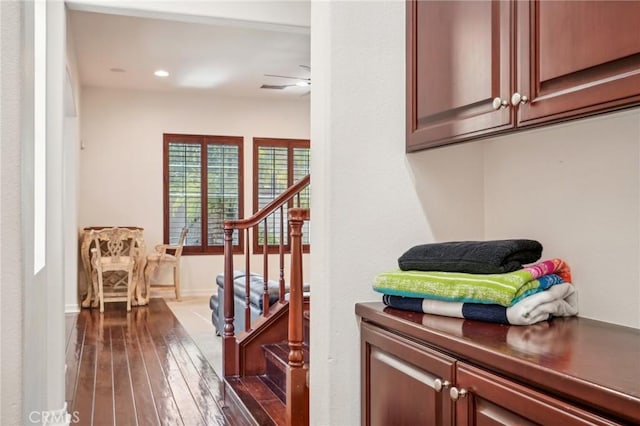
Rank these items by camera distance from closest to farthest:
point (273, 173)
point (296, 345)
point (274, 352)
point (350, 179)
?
1. point (350, 179)
2. point (296, 345)
3. point (274, 352)
4. point (273, 173)

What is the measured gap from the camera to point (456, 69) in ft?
4.86

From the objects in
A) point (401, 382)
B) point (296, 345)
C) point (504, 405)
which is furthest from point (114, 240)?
point (504, 405)

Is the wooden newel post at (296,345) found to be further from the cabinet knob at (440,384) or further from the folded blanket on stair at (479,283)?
the cabinet knob at (440,384)

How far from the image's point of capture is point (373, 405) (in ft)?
5.05

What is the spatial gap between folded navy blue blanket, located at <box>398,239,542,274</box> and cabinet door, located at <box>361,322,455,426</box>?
0.22 m

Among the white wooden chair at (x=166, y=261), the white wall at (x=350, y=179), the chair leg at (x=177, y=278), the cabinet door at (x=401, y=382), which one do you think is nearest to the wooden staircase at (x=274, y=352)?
the white wall at (x=350, y=179)

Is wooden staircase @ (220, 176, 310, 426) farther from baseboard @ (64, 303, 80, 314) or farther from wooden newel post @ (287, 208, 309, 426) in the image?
baseboard @ (64, 303, 80, 314)

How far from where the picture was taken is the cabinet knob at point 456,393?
3.73 ft

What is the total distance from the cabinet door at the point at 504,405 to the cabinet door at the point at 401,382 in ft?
0.18

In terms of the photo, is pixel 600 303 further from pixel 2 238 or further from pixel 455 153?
pixel 2 238

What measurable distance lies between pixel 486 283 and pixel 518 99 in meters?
0.43

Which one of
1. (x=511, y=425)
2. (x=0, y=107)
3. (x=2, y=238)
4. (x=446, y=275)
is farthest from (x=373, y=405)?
(x=0, y=107)

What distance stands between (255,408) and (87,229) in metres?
5.21

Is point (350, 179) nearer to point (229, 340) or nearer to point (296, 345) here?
point (296, 345)
